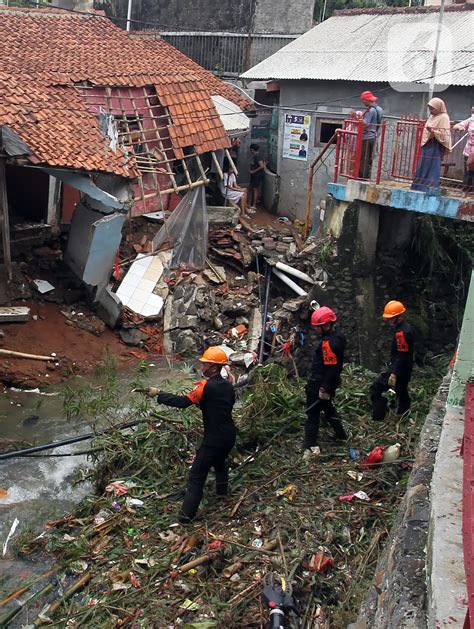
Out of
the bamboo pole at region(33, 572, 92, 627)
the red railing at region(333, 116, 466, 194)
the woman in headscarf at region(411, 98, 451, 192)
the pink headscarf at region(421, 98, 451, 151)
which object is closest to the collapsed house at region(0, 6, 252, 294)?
the red railing at region(333, 116, 466, 194)

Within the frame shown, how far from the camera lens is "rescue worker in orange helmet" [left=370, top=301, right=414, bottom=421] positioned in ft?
25.3

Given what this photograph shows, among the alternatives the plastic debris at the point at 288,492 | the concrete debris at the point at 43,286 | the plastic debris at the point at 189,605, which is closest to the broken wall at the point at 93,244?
the concrete debris at the point at 43,286

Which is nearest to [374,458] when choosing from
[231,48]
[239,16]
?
[231,48]

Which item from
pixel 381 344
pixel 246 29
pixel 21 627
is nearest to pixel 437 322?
pixel 381 344

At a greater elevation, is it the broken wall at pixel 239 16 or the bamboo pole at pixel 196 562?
the broken wall at pixel 239 16

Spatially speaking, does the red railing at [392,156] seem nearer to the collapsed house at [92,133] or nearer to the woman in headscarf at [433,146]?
the woman in headscarf at [433,146]

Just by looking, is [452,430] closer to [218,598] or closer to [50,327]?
[218,598]

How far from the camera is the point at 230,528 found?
20.4 ft

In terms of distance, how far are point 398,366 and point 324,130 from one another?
10.7 metres

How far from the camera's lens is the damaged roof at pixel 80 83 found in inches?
489

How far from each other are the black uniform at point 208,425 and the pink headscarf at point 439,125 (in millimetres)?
5172

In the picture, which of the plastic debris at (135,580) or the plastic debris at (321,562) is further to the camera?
the plastic debris at (135,580)

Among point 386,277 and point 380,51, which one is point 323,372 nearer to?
point 386,277

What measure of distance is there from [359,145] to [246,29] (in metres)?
11.8
